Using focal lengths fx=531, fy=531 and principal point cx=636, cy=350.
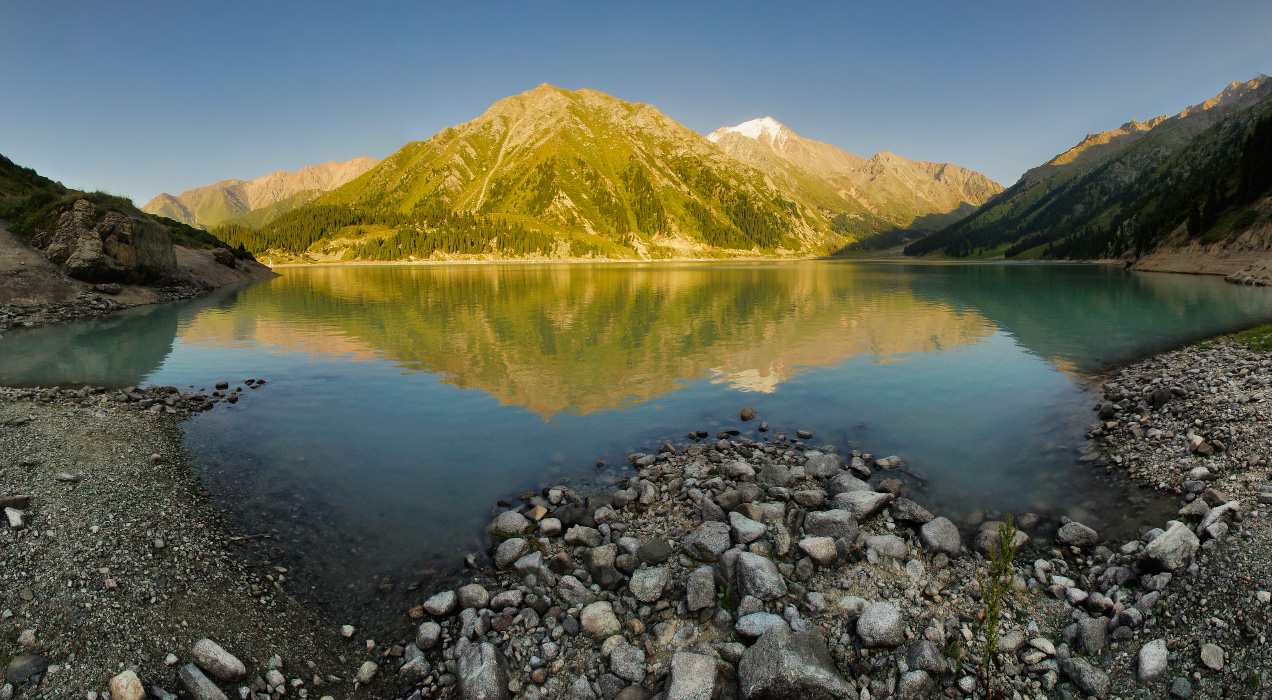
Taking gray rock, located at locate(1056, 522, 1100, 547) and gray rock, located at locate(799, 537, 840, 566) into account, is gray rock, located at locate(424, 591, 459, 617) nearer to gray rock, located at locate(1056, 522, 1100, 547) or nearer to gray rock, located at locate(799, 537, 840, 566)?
gray rock, located at locate(799, 537, 840, 566)

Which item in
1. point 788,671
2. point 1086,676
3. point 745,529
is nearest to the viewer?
point 788,671

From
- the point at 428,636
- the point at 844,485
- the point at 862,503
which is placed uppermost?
the point at 862,503

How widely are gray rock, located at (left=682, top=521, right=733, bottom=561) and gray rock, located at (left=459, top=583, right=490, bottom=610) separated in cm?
369

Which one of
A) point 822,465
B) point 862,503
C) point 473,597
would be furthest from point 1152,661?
point 473,597

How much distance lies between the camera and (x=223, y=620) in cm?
774

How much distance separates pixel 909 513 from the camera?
35.7 feet

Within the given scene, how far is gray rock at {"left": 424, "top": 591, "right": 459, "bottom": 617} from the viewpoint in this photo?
27.7ft

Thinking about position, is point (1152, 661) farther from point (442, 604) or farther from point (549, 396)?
point (549, 396)

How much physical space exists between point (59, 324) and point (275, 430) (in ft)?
122

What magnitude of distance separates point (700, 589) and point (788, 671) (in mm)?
2174

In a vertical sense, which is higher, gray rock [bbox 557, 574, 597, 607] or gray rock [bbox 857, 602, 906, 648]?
gray rock [bbox 857, 602, 906, 648]

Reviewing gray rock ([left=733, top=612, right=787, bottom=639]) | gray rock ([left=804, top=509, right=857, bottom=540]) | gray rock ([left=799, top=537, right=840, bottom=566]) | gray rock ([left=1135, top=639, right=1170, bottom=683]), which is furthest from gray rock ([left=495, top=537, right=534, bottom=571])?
gray rock ([left=1135, top=639, right=1170, bottom=683])

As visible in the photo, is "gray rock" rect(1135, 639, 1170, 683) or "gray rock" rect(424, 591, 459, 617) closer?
"gray rock" rect(1135, 639, 1170, 683)

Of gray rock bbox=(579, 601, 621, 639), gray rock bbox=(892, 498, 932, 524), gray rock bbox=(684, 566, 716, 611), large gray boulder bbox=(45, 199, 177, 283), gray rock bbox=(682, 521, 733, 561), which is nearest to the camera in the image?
gray rock bbox=(579, 601, 621, 639)
